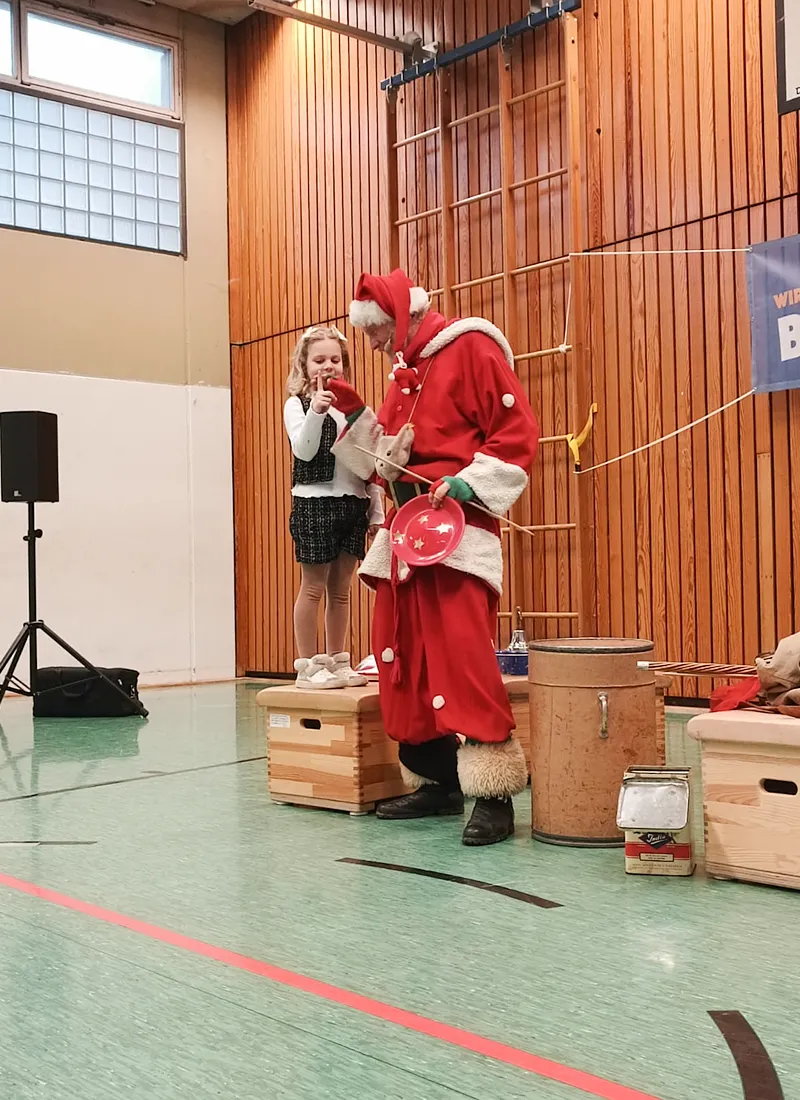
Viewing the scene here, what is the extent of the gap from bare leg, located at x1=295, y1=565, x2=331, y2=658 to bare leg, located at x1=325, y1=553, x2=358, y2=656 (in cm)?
4

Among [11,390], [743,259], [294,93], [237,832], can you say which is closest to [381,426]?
[237,832]

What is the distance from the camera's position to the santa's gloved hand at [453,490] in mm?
2650

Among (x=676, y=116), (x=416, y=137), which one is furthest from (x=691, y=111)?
(x=416, y=137)

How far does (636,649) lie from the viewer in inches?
102

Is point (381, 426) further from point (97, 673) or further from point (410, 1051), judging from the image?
point (97, 673)

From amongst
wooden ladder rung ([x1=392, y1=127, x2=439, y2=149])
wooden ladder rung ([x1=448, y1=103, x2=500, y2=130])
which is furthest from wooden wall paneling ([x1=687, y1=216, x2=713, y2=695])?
wooden ladder rung ([x1=392, y1=127, x2=439, y2=149])

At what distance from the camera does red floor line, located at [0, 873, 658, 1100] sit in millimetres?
1364

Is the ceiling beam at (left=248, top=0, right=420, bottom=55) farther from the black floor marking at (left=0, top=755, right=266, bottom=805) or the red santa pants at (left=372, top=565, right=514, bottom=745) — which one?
the red santa pants at (left=372, top=565, right=514, bottom=745)

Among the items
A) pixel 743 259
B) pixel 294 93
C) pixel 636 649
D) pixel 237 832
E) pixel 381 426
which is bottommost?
pixel 237 832

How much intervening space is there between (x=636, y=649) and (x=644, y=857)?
48 cm

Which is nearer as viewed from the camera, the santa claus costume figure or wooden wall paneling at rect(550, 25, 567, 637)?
the santa claus costume figure

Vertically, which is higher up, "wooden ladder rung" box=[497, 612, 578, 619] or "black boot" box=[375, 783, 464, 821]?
"wooden ladder rung" box=[497, 612, 578, 619]

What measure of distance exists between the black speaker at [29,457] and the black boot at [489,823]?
361cm

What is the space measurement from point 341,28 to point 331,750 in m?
4.64
